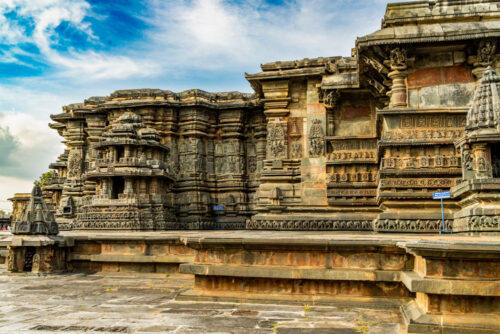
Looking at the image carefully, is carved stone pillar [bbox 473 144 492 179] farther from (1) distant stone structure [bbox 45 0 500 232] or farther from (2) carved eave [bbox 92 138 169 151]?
(2) carved eave [bbox 92 138 169 151]

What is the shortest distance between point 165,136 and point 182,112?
165cm

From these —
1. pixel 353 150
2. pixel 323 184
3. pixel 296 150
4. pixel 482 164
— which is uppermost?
pixel 296 150

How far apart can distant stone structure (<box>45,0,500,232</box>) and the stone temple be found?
0.05 meters

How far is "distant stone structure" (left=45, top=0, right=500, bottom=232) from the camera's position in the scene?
Result: 11594mm

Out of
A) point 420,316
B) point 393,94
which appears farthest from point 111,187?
point 420,316

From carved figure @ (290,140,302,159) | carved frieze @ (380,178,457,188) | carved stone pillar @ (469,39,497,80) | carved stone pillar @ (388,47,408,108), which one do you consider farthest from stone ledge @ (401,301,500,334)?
carved figure @ (290,140,302,159)

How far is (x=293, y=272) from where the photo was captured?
645 centimetres

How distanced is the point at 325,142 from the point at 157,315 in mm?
13246

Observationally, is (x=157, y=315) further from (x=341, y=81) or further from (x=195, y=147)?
(x=195, y=147)

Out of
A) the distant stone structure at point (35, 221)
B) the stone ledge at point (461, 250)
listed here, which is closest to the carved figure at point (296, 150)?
the distant stone structure at point (35, 221)

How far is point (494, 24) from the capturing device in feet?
41.0

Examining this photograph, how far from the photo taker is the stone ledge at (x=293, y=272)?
20.5 feet

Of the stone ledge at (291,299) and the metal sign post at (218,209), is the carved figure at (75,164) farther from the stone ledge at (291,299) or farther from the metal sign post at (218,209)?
the stone ledge at (291,299)

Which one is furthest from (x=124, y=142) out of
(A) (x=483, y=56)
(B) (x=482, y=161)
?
(B) (x=482, y=161)
